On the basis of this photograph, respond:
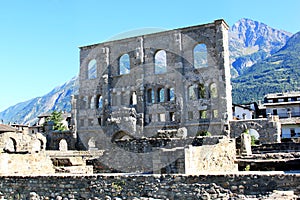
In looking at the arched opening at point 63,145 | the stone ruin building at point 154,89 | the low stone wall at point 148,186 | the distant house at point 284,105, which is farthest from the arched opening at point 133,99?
the low stone wall at point 148,186

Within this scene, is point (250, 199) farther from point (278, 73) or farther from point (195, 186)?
point (278, 73)

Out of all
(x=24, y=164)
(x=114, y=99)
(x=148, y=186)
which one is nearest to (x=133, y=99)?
(x=114, y=99)

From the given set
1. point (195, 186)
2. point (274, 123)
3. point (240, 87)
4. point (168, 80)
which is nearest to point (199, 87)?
point (168, 80)

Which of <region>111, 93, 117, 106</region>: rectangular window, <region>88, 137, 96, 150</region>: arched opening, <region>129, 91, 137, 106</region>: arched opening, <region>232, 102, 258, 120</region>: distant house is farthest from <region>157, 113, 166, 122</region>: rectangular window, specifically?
<region>232, 102, 258, 120</region>: distant house

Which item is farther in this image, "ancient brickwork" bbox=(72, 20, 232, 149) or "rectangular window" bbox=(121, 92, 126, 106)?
"rectangular window" bbox=(121, 92, 126, 106)

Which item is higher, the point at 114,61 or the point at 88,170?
the point at 114,61

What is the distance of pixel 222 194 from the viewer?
9.75m

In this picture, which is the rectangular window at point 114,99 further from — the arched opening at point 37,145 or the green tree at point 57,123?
the green tree at point 57,123

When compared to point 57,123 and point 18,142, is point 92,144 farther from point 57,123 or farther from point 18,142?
point 57,123

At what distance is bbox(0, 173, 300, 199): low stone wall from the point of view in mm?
9414

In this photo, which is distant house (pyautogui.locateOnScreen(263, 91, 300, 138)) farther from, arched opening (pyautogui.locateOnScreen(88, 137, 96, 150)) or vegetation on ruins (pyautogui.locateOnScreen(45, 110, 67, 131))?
vegetation on ruins (pyautogui.locateOnScreen(45, 110, 67, 131))

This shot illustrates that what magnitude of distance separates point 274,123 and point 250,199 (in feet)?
104

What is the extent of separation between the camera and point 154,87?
44281 millimetres

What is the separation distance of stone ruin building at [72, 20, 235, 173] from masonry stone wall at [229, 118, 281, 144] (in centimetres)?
111
